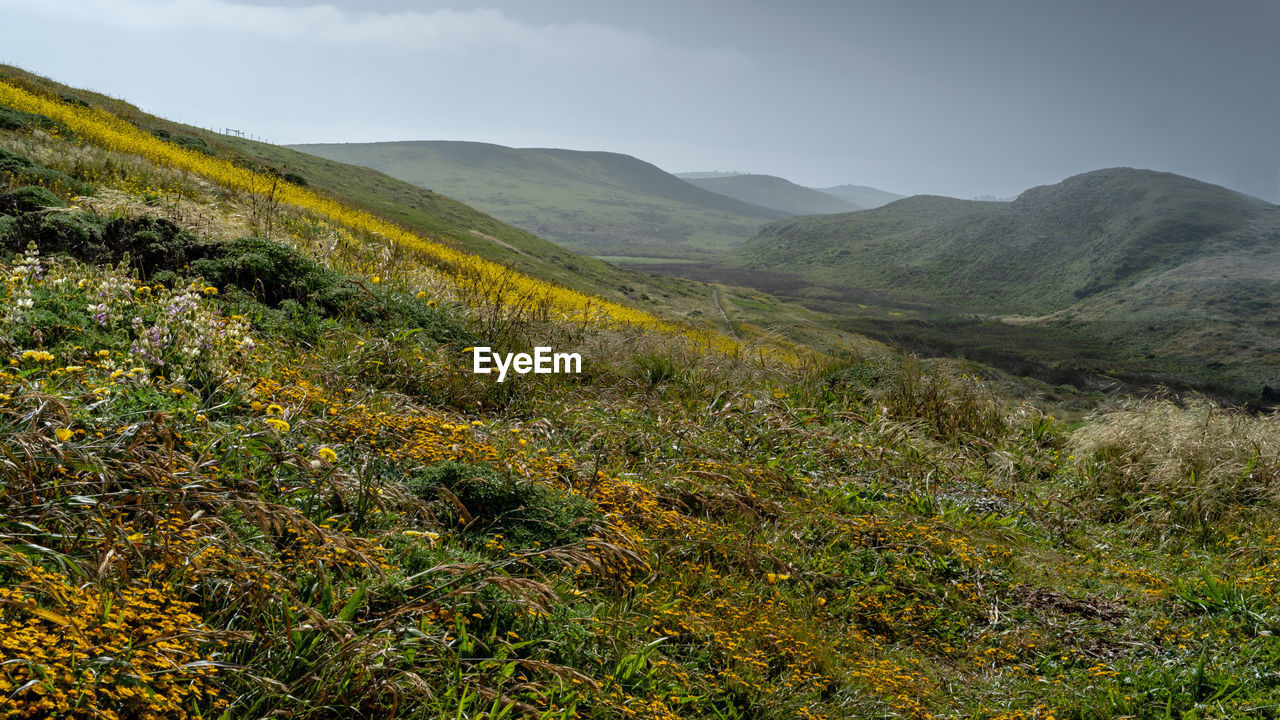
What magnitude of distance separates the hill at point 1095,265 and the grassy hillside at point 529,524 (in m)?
61.4

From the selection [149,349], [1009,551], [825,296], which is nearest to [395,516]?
[149,349]

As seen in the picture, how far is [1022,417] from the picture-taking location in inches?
319

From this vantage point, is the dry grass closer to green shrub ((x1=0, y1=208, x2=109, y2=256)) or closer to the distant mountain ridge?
green shrub ((x1=0, y1=208, x2=109, y2=256))

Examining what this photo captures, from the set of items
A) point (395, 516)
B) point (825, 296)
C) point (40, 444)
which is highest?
point (825, 296)

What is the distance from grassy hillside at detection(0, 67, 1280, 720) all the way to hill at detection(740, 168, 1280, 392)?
2417 inches

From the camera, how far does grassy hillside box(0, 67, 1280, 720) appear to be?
225 centimetres

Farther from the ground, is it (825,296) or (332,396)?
(825,296)

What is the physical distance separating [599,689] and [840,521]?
2798mm

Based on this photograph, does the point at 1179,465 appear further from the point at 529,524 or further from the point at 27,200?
the point at 27,200

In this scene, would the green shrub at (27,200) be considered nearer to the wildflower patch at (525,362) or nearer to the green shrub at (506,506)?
the wildflower patch at (525,362)

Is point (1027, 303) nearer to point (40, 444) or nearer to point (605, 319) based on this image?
point (605, 319)

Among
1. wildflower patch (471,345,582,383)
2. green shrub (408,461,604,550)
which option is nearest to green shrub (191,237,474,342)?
wildflower patch (471,345,582,383)

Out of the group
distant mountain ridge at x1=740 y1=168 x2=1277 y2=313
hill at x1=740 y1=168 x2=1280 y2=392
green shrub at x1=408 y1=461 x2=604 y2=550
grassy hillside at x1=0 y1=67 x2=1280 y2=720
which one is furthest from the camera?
distant mountain ridge at x1=740 y1=168 x2=1277 y2=313

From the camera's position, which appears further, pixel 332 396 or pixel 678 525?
pixel 332 396
